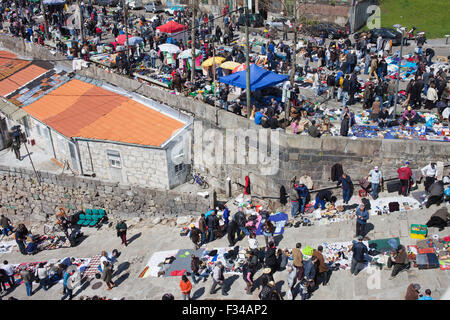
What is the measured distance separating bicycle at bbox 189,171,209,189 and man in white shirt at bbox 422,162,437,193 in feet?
30.2

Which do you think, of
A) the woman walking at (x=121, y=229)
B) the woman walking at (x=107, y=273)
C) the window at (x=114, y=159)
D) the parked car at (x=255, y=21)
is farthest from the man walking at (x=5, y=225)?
the parked car at (x=255, y=21)

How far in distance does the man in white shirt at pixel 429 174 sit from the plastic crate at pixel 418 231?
1.99 metres

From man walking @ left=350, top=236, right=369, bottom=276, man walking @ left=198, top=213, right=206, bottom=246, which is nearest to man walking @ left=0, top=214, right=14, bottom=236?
man walking @ left=198, top=213, right=206, bottom=246

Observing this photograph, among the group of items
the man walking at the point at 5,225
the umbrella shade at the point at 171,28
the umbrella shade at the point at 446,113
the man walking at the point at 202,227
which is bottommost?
the man walking at the point at 5,225

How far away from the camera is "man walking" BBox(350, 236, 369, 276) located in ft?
40.6

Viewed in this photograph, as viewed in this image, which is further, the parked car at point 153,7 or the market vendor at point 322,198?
the parked car at point 153,7

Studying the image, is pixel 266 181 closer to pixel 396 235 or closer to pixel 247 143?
pixel 247 143

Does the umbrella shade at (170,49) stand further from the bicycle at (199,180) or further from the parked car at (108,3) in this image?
the parked car at (108,3)

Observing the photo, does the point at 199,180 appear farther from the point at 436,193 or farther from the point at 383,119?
the point at 436,193

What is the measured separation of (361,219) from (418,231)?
5.33 feet

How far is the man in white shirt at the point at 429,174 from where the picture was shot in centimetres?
1480

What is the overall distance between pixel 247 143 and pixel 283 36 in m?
13.8

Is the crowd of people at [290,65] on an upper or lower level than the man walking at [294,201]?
upper

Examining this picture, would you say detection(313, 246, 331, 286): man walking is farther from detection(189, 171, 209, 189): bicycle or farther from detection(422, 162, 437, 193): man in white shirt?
detection(189, 171, 209, 189): bicycle
